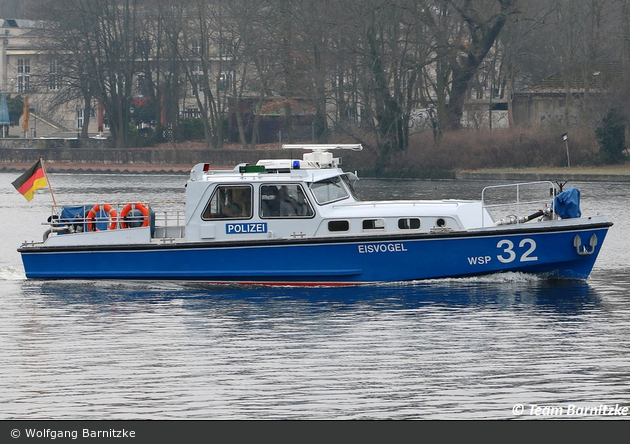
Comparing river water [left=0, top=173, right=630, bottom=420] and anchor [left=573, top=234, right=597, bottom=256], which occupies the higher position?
anchor [left=573, top=234, right=597, bottom=256]

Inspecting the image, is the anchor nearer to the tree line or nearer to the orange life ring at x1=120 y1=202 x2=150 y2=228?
the orange life ring at x1=120 y1=202 x2=150 y2=228

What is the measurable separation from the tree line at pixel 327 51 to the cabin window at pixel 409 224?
127 ft

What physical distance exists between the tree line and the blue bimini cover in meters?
38.5

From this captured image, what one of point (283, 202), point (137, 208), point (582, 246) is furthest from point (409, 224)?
point (137, 208)

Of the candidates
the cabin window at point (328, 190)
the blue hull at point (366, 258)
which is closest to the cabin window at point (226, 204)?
the blue hull at point (366, 258)

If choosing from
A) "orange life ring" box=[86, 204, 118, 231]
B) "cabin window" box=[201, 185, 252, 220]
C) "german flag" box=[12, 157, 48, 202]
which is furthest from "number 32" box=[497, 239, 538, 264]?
"german flag" box=[12, 157, 48, 202]

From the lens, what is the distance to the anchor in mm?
19906

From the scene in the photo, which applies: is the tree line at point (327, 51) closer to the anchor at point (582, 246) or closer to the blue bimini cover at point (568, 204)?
the blue bimini cover at point (568, 204)

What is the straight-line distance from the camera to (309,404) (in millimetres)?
12961

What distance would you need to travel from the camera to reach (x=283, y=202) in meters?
20.4
